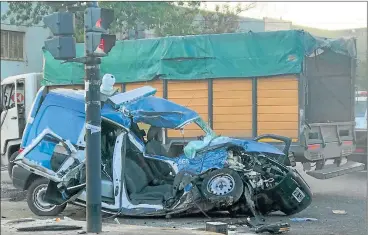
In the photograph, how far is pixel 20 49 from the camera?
Result: 28.7 metres

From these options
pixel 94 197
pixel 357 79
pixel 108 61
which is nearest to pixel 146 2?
pixel 108 61

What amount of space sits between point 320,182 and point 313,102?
96.6 inches

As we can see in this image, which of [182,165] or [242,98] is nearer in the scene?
[182,165]

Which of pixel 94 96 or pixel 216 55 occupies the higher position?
pixel 216 55

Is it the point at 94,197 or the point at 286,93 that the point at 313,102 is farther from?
the point at 94,197

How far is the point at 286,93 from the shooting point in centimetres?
1181

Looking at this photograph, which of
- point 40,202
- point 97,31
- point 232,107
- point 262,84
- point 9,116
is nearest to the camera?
point 97,31

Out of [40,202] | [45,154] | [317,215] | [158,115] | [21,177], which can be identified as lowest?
→ [317,215]

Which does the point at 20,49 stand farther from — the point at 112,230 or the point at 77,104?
the point at 112,230

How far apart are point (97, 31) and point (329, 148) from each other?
655 centimetres

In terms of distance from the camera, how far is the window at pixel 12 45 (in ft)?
91.0

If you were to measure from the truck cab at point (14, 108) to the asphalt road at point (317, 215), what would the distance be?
105 centimetres

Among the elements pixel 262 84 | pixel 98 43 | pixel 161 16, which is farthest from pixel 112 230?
pixel 161 16

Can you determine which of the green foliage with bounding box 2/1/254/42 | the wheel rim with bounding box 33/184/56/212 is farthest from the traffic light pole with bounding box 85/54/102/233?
the green foliage with bounding box 2/1/254/42
